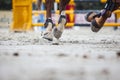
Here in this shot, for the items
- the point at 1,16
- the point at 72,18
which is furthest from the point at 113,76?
the point at 1,16

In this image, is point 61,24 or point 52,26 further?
point 52,26

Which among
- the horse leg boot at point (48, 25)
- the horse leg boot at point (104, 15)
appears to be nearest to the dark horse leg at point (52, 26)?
the horse leg boot at point (48, 25)

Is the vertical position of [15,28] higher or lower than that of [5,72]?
lower

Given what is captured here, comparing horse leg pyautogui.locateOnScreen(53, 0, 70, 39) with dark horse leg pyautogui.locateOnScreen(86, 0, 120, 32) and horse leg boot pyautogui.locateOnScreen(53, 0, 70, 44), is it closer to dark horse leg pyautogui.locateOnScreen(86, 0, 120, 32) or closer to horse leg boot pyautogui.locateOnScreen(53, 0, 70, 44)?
horse leg boot pyautogui.locateOnScreen(53, 0, 70, 44)

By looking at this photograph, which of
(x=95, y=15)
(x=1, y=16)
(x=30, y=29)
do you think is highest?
(x=95, y=15)

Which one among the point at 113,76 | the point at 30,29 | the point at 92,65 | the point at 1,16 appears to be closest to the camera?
the point at 113,76

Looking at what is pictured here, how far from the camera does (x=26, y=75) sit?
2.02 metres

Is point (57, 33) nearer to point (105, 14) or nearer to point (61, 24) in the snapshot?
point (61, 24)

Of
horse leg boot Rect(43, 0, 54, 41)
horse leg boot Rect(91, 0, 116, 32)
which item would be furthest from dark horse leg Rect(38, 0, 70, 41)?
horse leg boot Rect(91, 0, 116, 32)

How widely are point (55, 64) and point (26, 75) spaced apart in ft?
1.47

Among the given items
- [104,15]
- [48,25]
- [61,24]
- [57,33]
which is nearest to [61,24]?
[61,24]

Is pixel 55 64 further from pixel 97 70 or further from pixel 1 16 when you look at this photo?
pixel 1 16

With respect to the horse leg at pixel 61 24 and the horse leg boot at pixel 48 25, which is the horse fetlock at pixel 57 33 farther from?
the horse leg boot at pixel 48 25

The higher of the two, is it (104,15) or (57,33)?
(104,15)
